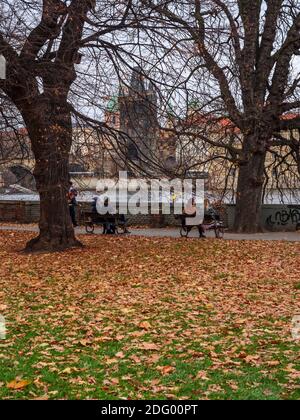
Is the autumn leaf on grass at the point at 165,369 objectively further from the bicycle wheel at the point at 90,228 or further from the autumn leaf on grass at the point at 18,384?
the bicycle wheel at the point at 90,228

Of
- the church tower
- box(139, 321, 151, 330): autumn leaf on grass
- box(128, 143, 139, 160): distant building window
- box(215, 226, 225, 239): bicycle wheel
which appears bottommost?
box(139, 321, 151, 330): autumn leaf on grass

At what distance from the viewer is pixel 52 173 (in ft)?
55.2

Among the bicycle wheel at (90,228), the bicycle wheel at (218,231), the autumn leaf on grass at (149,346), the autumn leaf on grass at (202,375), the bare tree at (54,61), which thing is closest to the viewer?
the autumn leaf on grass at (202,375)

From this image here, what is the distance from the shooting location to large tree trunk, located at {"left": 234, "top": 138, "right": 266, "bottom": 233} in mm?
25031

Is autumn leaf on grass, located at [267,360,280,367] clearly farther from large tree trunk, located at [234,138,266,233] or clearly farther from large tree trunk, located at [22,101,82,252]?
large tree trunk, located at [234,138,266,233]

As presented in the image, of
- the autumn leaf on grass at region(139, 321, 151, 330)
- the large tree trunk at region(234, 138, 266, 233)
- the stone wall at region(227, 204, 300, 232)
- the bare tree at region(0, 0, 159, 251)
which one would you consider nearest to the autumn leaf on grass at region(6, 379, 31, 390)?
the autumn leaf on grass at region(139, 321, 151, 330)

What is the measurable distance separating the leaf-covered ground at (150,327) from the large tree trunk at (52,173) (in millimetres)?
1498

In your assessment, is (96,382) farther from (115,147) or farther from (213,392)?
(115,147)

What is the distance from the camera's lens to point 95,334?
8.04 meters

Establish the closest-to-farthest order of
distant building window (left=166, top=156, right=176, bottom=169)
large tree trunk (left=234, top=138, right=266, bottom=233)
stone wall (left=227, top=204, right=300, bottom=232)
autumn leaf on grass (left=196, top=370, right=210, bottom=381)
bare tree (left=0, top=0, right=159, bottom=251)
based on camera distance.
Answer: autumn leaf on grass (left=196, top=370, right=210, bottom=381) → bare tree (left=0, top=0, right=159, bottom=251) → distant building window (left=166, top=156, right=176, bottom=169) → large tree trunk (left=234, top=138, right=266, bottom=233) → stone wall (left=227, top=204, right=300, bottom=232)

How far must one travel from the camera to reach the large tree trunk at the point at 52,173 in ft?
50.5

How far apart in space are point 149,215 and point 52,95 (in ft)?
59.6

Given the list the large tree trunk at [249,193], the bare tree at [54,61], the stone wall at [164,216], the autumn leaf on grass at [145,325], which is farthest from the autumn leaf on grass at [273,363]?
the stone wall at [164,216]

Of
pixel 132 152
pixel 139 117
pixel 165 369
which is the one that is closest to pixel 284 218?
pixel 132 152
